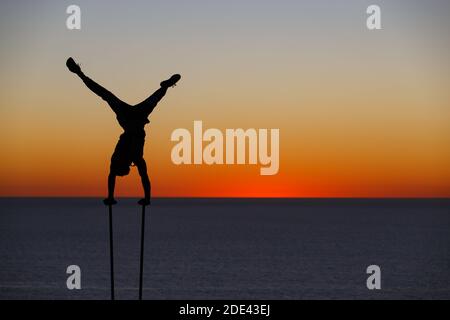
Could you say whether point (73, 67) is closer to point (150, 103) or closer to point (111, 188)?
point (150, 103)

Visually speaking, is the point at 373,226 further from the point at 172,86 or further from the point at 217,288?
the point at 172,86

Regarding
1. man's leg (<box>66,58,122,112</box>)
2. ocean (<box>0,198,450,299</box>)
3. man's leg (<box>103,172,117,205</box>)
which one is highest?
man's leg (<box>66,58,122,112</box>)

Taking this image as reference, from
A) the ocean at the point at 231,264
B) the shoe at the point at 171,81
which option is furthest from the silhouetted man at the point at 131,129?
the ocean at the point at 231,264

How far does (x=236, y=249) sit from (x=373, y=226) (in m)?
80.0

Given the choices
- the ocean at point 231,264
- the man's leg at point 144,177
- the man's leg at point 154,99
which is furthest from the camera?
the ocean at point 231,264

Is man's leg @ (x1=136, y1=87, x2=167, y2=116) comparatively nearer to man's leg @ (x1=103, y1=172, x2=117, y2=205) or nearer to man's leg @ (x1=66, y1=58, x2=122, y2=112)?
man's leg @ (x1=66, y1=58, x2=122, y2=112)

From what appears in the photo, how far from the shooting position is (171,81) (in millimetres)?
10492

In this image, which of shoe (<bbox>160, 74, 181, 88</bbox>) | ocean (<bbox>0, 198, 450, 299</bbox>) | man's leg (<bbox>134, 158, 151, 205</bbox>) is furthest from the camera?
ocean (<bbox>0, 198, 450, 299</bbox>)

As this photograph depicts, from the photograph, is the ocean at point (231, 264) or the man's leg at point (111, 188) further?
the ocean at point (231, 264)

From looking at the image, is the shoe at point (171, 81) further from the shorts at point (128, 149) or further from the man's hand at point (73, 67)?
the man's hand at point (73, 67)

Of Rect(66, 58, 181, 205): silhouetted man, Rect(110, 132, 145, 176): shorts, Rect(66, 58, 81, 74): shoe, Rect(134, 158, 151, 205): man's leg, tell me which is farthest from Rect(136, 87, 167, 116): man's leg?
Rect(66, 58, 81, 74): shoe

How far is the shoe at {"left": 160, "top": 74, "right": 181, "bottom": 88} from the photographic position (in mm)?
10438

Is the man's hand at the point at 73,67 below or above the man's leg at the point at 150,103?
above

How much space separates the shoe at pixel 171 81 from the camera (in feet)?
34.2
